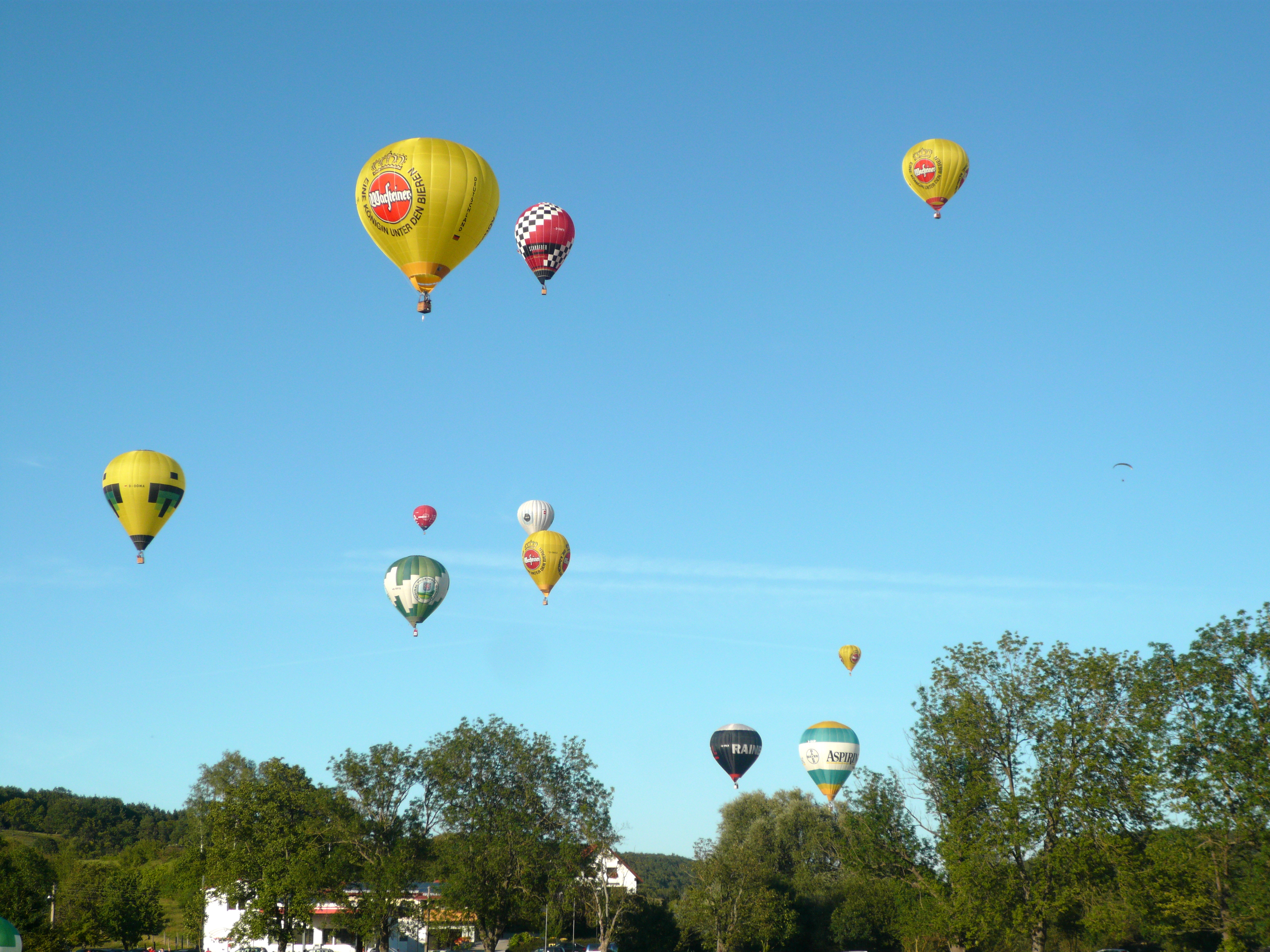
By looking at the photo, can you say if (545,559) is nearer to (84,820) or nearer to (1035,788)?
(1035,788)

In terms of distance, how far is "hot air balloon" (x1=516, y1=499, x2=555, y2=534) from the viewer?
5894cm

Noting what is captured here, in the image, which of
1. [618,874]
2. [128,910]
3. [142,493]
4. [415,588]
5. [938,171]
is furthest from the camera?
[618,874]

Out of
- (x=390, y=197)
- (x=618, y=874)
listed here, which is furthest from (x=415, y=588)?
(x=618, y=874)

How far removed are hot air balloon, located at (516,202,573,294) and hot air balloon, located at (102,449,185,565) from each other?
14.6 m

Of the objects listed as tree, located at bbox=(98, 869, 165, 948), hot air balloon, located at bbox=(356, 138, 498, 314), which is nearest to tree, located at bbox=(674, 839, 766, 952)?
tree, located at bbox=(98, 869, 165, 948)

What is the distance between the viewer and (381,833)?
55438 mm

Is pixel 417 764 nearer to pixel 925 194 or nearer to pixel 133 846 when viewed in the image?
pixel 925 194

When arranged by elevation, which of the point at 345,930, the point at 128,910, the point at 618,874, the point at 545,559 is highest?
the point at 545,559

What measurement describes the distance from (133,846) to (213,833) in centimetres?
6110

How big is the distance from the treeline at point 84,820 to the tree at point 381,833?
7955cm

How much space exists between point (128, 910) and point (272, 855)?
555 inches

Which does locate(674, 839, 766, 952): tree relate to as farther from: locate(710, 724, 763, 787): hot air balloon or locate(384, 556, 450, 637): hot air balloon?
locate(384, 556, 450, 637): hot air balloon

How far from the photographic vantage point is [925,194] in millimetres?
45562

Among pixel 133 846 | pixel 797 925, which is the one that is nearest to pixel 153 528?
pixel 797 925
